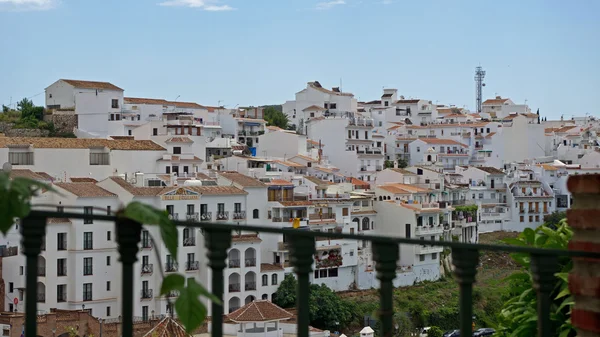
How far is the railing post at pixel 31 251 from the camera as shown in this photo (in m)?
2.59

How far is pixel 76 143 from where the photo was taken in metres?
32.7

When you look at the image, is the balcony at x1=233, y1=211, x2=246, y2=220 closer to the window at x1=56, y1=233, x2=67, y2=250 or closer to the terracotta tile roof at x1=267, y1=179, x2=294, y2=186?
the terracotta tile roof at x1=267, y1=179, x2=294, y2=186

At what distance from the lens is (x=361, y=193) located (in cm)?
3731

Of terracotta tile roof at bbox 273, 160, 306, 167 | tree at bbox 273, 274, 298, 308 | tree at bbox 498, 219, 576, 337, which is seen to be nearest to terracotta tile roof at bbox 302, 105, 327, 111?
terracotta tile roof at bbox 273, 160, 306, 167

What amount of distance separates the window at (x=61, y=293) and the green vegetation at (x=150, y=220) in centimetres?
2368

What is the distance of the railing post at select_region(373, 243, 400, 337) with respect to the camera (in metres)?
2.72

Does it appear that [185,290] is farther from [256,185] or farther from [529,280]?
[256,185]

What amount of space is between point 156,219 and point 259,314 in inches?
830

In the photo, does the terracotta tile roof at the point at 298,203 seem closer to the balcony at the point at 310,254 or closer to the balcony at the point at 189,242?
the balcony at the point at 189,242

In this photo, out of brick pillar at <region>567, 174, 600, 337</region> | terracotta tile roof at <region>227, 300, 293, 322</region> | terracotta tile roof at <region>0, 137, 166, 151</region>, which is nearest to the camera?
brick pillar at <region>567, 174, 600, 337</region>

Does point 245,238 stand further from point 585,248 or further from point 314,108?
point 314,108

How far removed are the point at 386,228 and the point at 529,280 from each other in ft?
106

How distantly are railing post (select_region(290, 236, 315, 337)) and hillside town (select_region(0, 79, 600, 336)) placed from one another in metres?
9.06

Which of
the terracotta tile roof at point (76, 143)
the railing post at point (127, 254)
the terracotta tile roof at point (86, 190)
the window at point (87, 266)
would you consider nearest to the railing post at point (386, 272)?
the railing post at point (127, 254)
